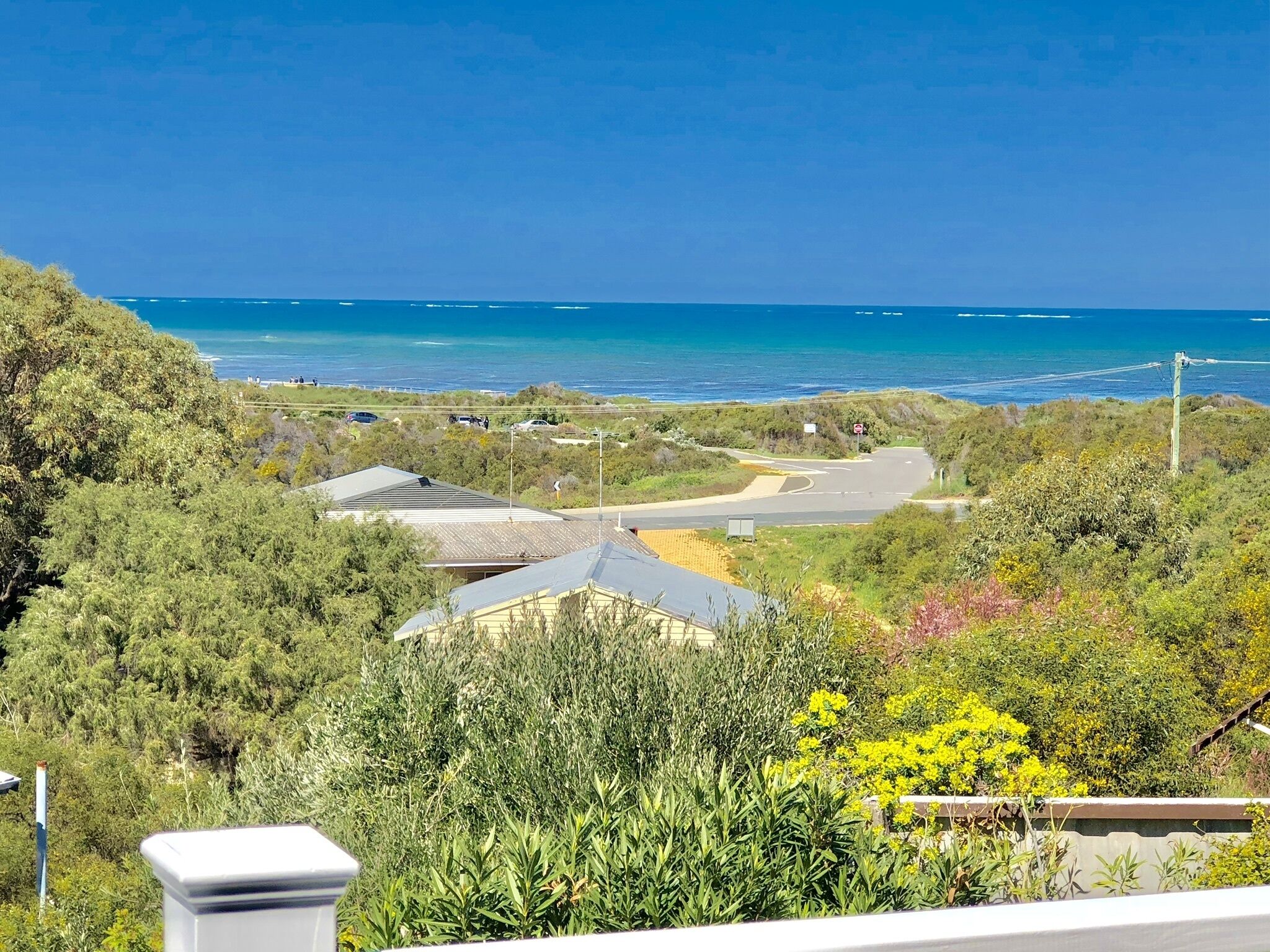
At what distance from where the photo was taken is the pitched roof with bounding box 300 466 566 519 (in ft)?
104

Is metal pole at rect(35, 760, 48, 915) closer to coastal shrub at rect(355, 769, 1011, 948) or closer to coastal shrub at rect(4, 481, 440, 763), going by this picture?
coastal shrub at rect(355, 769, 1011, 948)

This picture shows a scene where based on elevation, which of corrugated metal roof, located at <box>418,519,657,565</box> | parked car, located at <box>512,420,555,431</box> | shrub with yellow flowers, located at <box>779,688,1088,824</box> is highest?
parked car, located at <box>512,420,555,431</box>

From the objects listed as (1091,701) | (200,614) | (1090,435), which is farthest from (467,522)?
(1090,435)

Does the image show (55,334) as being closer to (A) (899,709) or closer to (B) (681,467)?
(A) (899,709)

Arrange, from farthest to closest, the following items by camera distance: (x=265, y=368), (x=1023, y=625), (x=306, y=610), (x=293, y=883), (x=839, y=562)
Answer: (x=265, y=368) → (x=839, y=562) → (x=306, y=610) → (x=1023, y=625) → (x=293, y=883)

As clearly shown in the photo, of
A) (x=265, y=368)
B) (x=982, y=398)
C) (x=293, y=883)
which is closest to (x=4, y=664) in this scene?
(x=293, y=883)

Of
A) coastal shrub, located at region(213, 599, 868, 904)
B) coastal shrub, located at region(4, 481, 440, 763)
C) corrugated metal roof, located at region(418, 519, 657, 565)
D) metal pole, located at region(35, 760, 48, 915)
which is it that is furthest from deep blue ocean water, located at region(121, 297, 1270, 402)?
metal pole, located at region(35, 760, 48, 915)

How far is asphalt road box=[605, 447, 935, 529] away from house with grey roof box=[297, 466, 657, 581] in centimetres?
843

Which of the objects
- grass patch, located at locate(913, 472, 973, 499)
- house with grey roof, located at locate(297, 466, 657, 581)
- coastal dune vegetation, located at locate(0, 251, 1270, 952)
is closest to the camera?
coastal dune vegetation, located at locate(0, 251, 1270, 952)

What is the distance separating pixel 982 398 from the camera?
98250 millimetres

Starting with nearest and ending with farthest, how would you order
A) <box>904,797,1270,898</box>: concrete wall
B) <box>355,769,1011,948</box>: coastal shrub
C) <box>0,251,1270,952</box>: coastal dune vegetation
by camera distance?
1. <box>355,769,1011,948</box>: coastal shrub
2. <box>0,251,1270,952</box>: coastal dune vegetation
3. <box>904,797,1270,898</box>: concrete wall

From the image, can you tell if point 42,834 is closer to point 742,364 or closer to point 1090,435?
point 1090,435

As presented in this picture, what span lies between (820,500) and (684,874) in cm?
4314

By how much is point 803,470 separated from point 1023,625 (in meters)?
44.6
